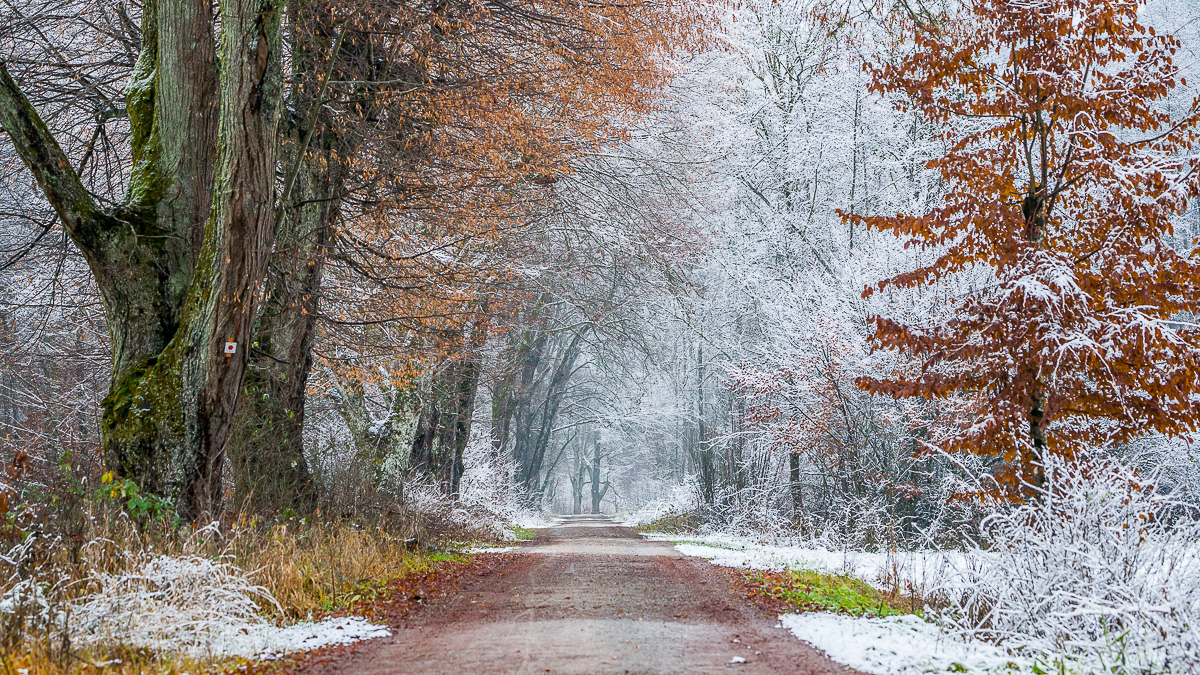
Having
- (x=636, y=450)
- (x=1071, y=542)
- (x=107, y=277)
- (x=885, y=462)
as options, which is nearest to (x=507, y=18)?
(x=107, y=277)

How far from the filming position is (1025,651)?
503 centimetres

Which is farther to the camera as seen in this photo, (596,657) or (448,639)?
(448,639)

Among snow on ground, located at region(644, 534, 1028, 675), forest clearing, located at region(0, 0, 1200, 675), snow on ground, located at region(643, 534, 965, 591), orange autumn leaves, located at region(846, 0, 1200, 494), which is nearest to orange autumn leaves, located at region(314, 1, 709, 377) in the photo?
forest clearing, located at region(0, 0, 1200, 675)

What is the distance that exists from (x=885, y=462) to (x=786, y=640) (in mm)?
9609

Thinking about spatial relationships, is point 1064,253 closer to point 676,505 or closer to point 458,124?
point 458,124

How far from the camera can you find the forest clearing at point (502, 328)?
5.38 m

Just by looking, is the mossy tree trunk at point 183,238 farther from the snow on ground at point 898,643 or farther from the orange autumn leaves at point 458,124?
the snow on ground at point 898,643

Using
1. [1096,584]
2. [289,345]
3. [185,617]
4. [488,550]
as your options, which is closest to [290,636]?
[185,617]

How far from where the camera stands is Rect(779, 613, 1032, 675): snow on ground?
4.85 metres

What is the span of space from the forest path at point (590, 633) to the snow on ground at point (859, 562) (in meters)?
1.36

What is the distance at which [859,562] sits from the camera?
10648mm

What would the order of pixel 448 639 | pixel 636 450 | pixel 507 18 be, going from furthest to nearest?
pixel 636 450, pixel 507 18, pixel 448 639

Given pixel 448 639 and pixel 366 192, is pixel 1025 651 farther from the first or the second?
pixel 366 192

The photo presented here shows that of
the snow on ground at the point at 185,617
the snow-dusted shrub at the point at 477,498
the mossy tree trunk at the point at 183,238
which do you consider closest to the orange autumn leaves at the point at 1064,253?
the snow on ground at the point at 185,617
